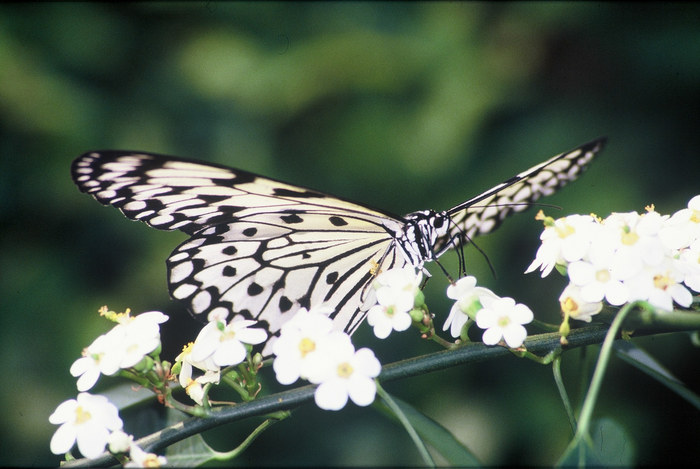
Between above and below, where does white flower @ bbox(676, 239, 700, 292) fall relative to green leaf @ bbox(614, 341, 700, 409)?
above

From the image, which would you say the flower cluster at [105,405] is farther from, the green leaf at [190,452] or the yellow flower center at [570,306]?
the yellow flower center at [570,306]

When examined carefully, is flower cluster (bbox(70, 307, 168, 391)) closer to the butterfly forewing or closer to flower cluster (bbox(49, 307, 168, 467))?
flower cluster (bbox(49, 307, 168, 467))

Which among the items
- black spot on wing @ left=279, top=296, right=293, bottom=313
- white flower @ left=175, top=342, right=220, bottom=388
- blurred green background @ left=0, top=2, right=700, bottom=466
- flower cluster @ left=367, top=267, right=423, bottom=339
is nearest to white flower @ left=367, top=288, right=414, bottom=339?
flower cluster @ left=367, top=267, right=423, bottom=339

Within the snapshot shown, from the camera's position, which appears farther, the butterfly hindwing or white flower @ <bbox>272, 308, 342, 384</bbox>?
the butterfly hindwing

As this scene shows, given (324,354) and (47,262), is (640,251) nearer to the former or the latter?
(324,354)

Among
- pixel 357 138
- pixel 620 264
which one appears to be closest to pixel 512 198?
pixel 620 264

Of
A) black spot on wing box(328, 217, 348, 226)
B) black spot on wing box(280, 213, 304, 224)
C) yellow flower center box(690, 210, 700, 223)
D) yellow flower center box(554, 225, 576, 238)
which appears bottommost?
yellow flower center box(690, 210, 700, 223)

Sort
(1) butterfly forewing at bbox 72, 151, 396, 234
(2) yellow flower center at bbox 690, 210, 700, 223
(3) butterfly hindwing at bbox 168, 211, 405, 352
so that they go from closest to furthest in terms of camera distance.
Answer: (2) yellow flower center at bbox 690, 210, 700, 223, (1) butterfly forewing at bbox 72, 151, 396, 234, (3) butterfly hindwing at bbox 168, 211, 405, 352
